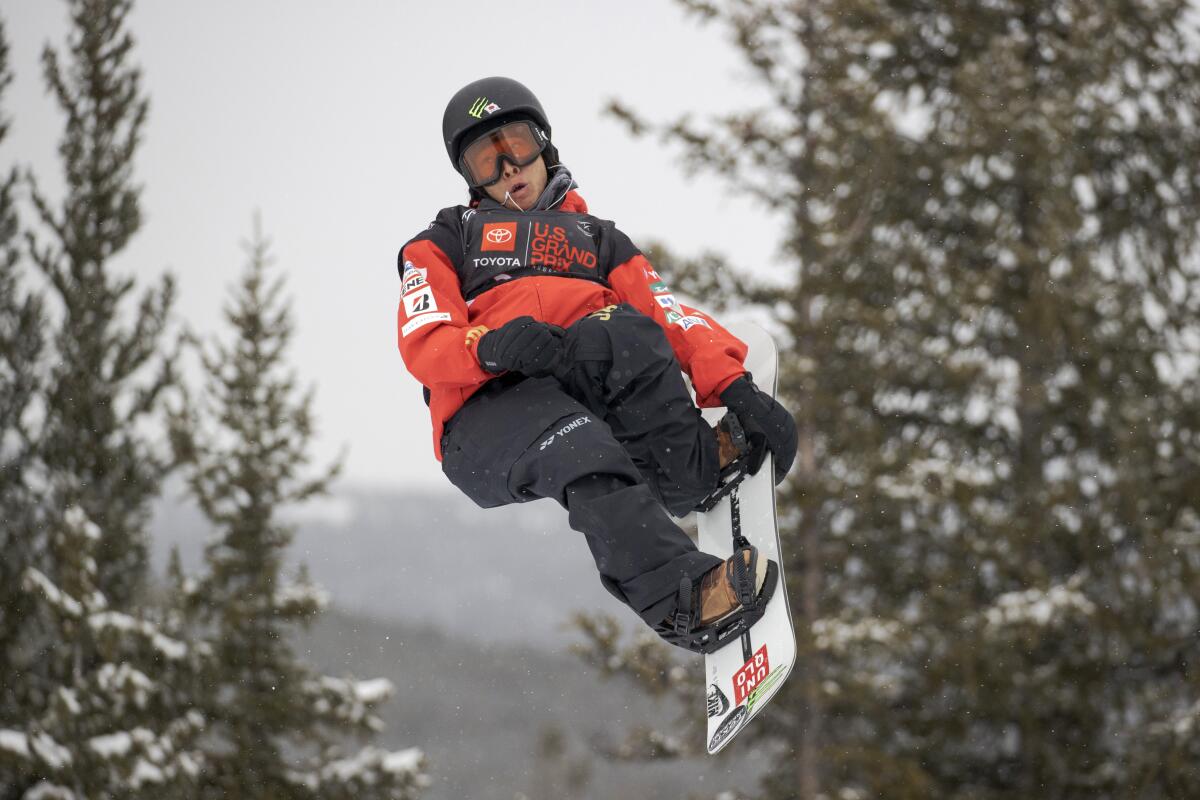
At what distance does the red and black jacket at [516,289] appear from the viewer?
11.4 feet

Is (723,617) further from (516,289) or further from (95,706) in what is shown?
(95,706)

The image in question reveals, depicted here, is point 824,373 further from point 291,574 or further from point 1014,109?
point 291,574

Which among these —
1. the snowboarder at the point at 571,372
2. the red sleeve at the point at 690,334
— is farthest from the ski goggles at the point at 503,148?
the red sleeve at the point at 690,334

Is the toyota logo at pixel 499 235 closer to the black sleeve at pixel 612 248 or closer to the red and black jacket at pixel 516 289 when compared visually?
the red and black jacket at pixel 516 289

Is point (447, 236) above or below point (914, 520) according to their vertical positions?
below

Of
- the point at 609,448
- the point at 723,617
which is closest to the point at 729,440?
the point at 609,448

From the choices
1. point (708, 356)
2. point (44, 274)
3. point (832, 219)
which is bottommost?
point (708, 356)

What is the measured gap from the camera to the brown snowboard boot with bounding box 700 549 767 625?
10.9 feet

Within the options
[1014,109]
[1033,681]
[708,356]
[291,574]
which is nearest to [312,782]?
[291,574]

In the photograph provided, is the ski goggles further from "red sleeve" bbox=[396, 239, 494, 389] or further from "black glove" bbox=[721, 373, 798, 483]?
"black glove" bbox=[721, 373, 798, 483]

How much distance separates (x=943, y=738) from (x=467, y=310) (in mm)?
9918

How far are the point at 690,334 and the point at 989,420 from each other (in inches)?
384

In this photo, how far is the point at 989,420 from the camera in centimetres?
1265

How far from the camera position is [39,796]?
1244 cm
